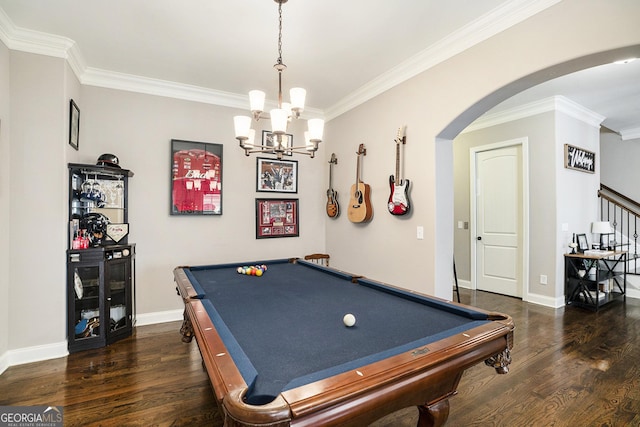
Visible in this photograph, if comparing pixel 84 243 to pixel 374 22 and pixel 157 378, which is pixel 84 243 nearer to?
pixel 157 378

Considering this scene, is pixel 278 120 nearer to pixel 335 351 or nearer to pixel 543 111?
pixel 335 351

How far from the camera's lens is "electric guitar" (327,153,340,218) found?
4152 millimetres

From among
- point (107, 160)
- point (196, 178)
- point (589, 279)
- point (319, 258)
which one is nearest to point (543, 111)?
point (589, 279)

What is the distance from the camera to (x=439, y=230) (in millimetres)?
2814

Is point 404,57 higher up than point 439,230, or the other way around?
point 404,57

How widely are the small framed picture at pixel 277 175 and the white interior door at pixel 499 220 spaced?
Result: 2.91 meters

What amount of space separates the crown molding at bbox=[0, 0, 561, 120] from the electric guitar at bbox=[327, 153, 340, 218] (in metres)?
0.63

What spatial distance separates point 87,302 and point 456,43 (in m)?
3.94

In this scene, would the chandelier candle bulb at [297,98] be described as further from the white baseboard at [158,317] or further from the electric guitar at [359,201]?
the white baseboard at [158,317]

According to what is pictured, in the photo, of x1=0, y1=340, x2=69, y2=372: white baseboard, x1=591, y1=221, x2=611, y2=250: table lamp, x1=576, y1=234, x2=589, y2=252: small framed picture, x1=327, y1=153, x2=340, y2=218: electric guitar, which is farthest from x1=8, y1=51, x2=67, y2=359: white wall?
x1=591, y1=221, x2=611, y2=250: table lamp

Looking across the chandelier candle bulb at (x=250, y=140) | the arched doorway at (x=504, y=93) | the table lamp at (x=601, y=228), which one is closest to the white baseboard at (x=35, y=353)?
the chandelier candle bulb at (x=250, y=140)

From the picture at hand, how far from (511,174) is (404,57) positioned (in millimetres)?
2712

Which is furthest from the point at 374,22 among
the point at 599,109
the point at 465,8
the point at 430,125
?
the point at 599,109

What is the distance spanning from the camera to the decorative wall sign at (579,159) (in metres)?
4.17
